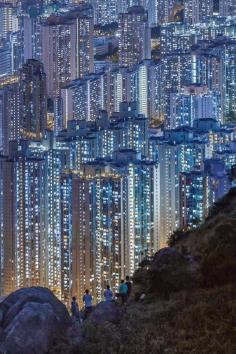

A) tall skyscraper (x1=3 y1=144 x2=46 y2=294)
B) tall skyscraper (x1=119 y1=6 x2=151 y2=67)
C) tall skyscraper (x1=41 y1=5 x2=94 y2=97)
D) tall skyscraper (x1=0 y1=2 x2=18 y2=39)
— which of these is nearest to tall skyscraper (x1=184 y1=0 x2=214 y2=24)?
tall skyscraper (x1=119 y1=6 x2=151 y2=67)

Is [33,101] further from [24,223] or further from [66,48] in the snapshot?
[24,223]

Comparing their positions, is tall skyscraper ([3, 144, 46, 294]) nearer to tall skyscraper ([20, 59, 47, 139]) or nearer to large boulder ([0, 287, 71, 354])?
tall skyscraper ([20, 59, 47, 139])

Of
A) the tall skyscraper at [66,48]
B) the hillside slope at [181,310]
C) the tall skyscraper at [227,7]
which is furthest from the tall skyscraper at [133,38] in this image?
the hillside slope at [181,310]

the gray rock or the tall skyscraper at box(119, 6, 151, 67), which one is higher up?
the tall skyscraper at box(119, 6, 151, 67)

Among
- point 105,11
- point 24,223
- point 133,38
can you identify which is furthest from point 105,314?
point 105,11

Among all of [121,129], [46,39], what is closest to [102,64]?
[46,39]

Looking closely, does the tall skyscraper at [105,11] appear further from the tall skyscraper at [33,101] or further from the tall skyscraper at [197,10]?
the tall skyscraper at [33,101]
